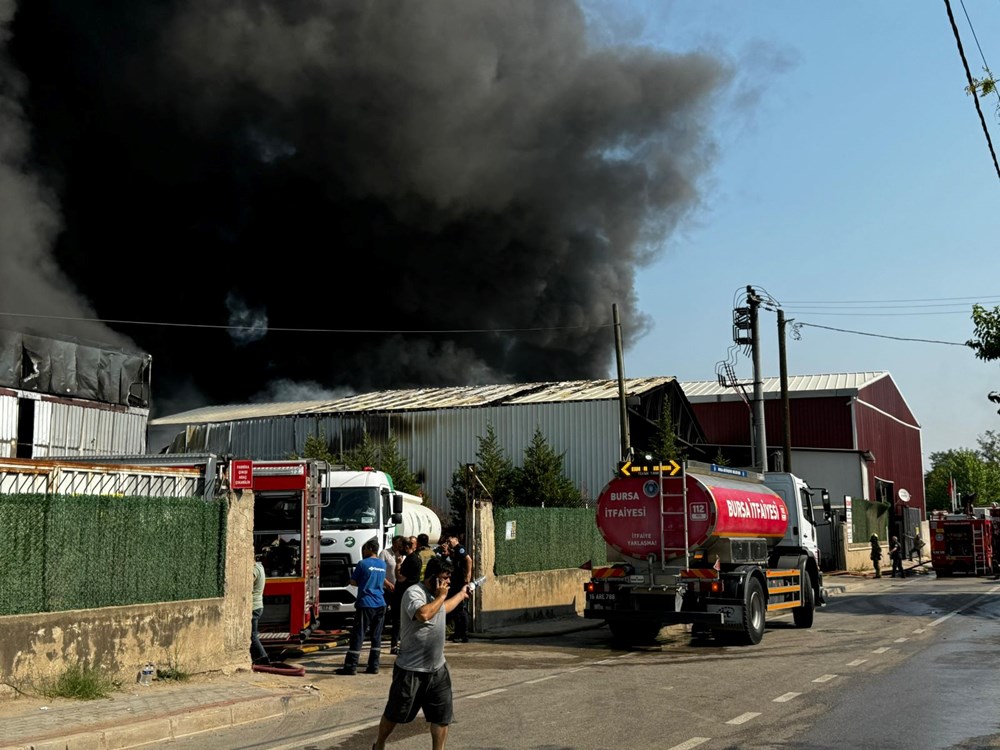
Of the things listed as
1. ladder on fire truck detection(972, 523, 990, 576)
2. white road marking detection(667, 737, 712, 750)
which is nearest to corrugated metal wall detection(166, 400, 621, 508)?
ladder on fire truck detection(972, 523, 990, 576)

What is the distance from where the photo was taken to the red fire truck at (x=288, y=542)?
1316cm

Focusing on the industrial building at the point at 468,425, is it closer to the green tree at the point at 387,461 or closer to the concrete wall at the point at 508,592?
the green tree at the point at 387,461

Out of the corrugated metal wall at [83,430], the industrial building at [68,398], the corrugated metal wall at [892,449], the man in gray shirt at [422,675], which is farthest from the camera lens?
the corrugated metal wall at [892,449]

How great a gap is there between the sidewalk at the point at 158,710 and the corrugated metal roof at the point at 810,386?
40.7m

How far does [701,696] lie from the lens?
376 inches

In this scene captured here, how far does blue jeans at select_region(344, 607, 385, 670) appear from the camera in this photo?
11.6m

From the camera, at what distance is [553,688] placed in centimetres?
1032

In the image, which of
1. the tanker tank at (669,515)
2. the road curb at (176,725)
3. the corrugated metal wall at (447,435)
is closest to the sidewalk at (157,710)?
the road curb at (176,725)

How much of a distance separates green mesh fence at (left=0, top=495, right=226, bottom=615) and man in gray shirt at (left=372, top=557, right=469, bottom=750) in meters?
4.21

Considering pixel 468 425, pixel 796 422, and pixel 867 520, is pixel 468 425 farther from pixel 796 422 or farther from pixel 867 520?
pixel 796 422

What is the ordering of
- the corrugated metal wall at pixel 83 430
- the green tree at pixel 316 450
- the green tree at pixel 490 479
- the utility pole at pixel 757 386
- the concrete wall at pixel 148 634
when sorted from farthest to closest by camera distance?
1. the green tree at pixel 316 450
2. the green tree at pixel 490 479
3. the utility pole at pixel 757 386
4. the corrugated metal wall at pixel 83 430
5. the concrete wall at pixel 148 634

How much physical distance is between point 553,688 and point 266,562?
→ 16.0ft

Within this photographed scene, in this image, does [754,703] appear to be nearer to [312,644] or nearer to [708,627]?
[708,627]

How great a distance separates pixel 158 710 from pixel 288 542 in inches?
207
